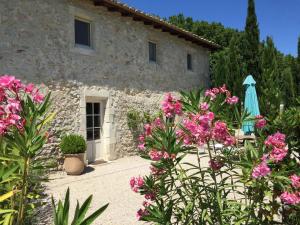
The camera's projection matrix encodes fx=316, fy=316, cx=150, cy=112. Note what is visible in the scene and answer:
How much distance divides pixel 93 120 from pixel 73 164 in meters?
1.95

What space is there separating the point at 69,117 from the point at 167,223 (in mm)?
6078

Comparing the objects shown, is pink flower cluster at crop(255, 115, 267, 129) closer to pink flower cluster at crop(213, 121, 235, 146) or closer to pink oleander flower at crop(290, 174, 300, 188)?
pink flower cluster at crop(213, 121, 235, 146)

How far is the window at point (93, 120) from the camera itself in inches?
348

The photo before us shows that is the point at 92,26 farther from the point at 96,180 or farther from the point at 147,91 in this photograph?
the point at 96,180

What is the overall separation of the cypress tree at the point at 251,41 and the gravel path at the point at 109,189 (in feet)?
27.3

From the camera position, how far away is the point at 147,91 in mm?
10953

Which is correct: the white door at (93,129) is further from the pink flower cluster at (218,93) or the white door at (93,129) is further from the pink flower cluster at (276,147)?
the pink flower cluster at (276,147)

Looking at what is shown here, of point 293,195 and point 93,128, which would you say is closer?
point 293,195

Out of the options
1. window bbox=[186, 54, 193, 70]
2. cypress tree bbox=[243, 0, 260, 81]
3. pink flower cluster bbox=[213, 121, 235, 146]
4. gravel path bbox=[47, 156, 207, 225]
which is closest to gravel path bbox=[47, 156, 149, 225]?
gravel path bbox=[47, 156, 207, 225]

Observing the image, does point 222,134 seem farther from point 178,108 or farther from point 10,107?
point 10,107

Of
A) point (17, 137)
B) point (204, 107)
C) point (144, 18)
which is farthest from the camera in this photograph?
point (144, 18)

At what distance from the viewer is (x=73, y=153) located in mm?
7430

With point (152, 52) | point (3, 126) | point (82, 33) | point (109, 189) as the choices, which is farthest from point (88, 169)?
point (3, 126)

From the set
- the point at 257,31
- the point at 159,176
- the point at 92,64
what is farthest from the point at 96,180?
the point at 257,31
